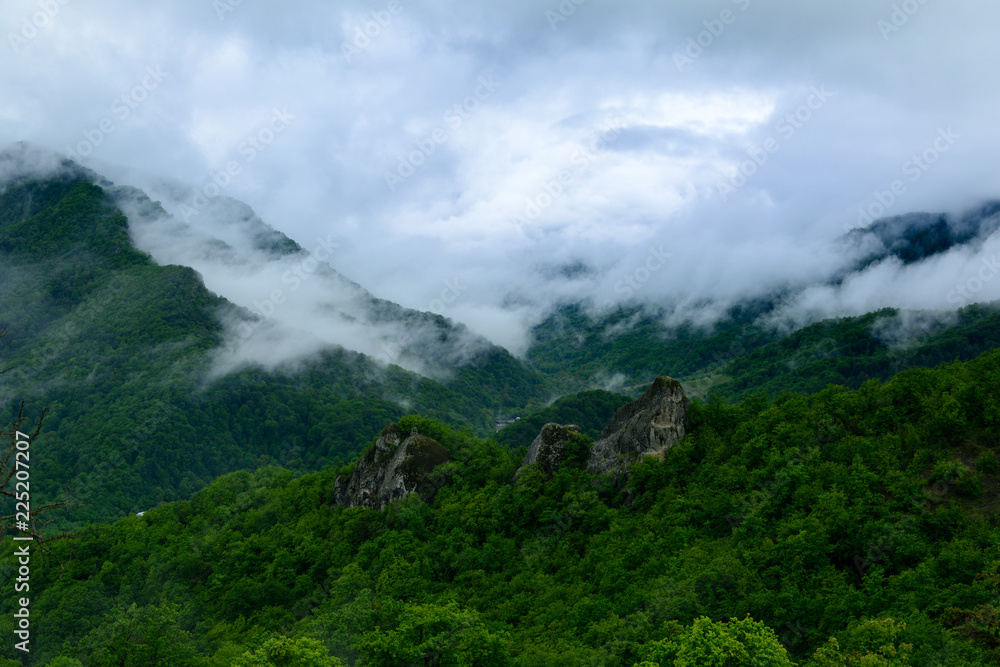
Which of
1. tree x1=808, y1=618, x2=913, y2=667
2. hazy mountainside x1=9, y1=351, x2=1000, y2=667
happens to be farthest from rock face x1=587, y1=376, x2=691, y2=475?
tree x1=808, y1=618, x2=913, y2=667

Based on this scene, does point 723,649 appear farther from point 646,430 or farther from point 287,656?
point 646,430

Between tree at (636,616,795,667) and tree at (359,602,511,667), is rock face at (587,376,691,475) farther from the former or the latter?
tree at (636,616,795,667)

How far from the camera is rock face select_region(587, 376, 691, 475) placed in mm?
68562

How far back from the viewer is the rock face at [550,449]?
75.1m

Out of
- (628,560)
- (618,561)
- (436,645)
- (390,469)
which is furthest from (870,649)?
(390,469)

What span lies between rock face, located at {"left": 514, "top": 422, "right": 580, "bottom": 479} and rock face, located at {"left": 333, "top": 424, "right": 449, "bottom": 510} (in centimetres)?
1179

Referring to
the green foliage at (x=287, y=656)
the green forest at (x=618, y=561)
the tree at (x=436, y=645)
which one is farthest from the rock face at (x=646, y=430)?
the green foliage at (x=287, y=656)

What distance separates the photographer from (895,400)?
60.2 meters

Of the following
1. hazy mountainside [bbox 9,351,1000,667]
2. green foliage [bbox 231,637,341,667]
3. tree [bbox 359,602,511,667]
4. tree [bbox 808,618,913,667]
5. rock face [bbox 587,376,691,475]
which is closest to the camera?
tree [bbox 808,618,913,667]

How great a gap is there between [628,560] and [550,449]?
20973mm

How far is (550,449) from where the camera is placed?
248ft

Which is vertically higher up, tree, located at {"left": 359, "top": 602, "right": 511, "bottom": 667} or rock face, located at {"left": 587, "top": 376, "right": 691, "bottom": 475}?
rock face, located at {"left": 587, "top": 376, "right": 691, "bottom": 475}

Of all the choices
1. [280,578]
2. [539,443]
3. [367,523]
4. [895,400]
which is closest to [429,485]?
[367,523]

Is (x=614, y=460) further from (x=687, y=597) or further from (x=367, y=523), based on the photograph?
(x=367, y=523)
